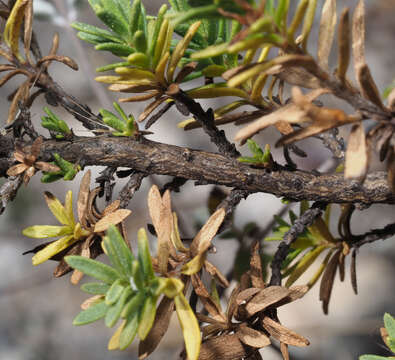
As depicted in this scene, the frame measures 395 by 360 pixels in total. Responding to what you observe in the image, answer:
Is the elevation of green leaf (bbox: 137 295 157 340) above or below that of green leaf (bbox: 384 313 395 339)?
above

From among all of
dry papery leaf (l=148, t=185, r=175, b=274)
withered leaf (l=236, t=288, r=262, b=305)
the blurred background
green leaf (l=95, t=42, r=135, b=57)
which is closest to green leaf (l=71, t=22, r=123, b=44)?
green leaf (l=95, t=42, r=135, b=57)

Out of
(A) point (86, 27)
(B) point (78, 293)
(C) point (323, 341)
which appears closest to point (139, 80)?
→ (A) point (86, 27)

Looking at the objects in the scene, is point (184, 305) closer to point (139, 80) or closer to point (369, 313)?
point (139, 80)

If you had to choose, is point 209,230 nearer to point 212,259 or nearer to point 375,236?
point 375,236

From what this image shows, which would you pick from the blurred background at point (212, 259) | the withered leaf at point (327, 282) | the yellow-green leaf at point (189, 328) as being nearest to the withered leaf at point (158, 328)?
the yellow-green leaf at point (189, 328)

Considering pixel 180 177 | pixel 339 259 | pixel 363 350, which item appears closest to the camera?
pixel 180 177

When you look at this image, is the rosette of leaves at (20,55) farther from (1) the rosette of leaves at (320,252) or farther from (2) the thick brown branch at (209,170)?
(1) the rosette of leaves at (320,252)

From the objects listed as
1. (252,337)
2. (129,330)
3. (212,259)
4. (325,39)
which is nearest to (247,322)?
(252,337)

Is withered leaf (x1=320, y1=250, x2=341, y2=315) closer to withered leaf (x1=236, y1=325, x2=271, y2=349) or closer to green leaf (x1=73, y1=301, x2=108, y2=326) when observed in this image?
withered leaf (x1=236, y1=325, x2=271, y2=349)
